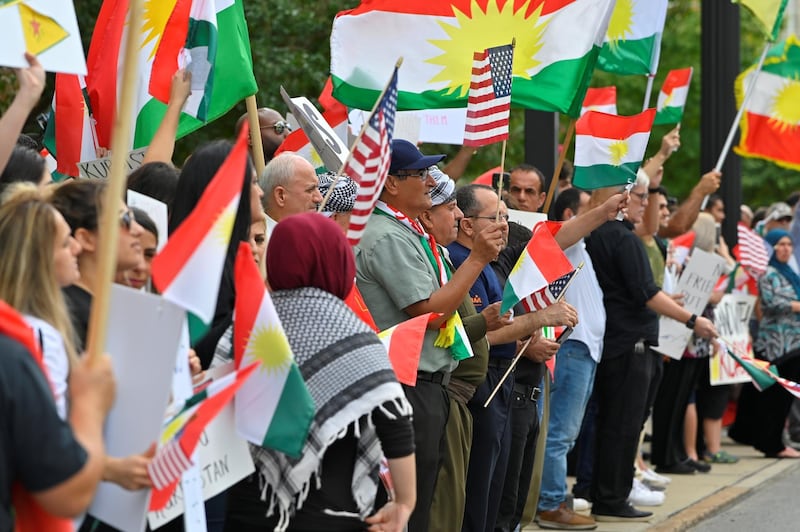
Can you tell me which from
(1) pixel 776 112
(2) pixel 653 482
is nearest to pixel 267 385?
(2) pixel 653 482

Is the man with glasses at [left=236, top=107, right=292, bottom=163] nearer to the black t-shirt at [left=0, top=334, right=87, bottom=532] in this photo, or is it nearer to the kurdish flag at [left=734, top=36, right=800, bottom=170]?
the black t-shirt at [left=0, top=334, right=87, bottom=532]

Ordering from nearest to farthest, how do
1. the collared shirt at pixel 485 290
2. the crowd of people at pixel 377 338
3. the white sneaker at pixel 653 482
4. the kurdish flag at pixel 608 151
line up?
the crowd of people at pixel 377 338
the collared shirt at pixel 485 290
the kurdish flag at pixel 608 151
the white sneaker at pixel 653 482

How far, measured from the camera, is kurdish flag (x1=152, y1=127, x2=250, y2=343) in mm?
3555

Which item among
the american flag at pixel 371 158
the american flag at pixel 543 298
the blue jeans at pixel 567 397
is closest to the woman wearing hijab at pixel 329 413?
the american flag at pixel 371 158

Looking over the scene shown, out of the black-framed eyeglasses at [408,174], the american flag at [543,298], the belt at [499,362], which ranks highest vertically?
the black-framed eyeglasses at [408,174]

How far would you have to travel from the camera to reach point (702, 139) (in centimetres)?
1477

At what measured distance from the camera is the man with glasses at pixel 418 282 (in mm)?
6168

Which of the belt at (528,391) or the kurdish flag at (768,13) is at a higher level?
the kurdish flag at (768,13)

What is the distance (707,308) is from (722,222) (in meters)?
2.72

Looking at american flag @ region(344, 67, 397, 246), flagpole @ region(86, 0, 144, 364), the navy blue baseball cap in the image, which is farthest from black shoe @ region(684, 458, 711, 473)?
flagpole @ region(86, 0, 144, 364)

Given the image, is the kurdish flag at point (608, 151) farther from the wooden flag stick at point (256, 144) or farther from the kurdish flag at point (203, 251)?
the kurdish flag at point (203, 251)

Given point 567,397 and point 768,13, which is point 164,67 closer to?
point 567,397

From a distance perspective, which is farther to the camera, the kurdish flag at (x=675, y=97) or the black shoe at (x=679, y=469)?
the black shoe at (x=679, y=469)

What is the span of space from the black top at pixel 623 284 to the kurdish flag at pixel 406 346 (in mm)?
4116
